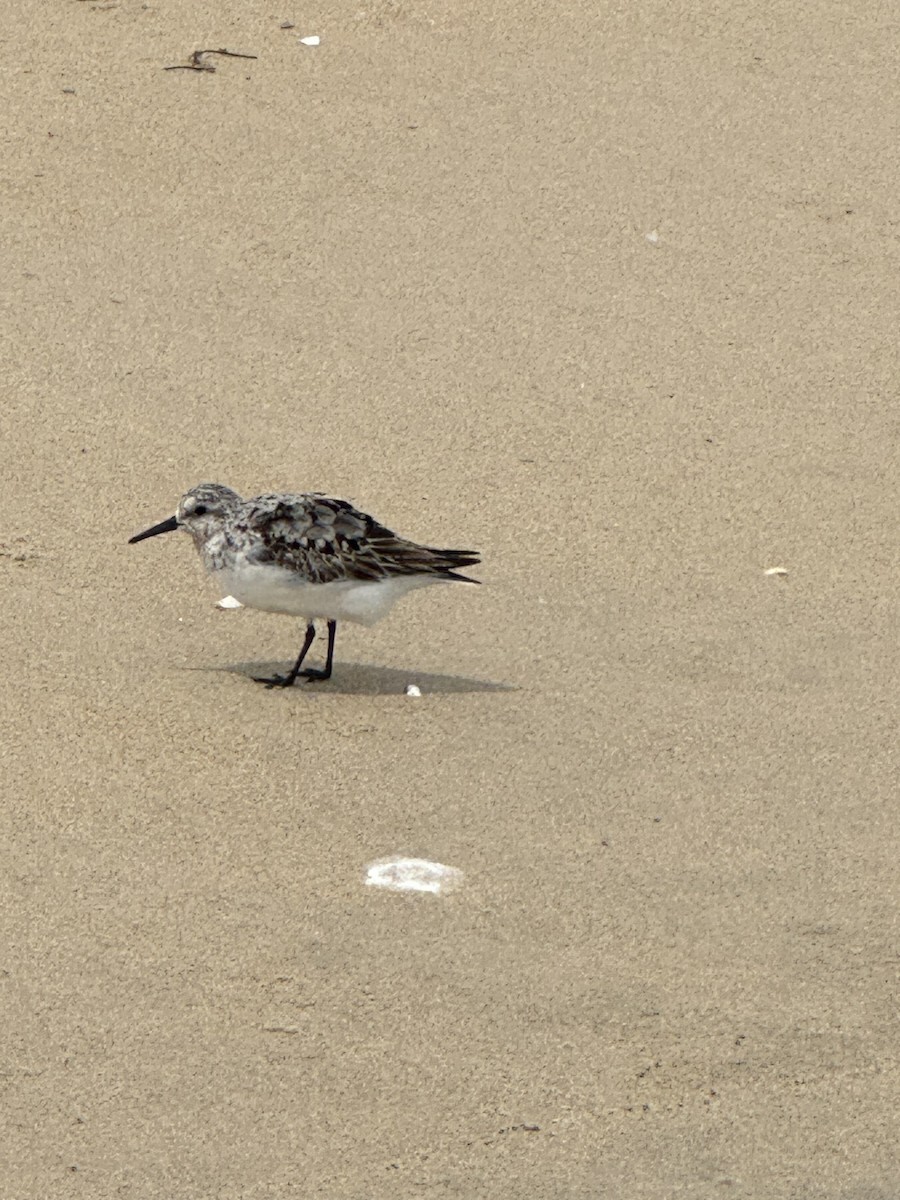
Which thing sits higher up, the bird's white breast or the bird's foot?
the bird's white breast

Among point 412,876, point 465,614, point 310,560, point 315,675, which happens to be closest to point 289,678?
point 315,675

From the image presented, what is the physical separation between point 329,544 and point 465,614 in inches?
39.8

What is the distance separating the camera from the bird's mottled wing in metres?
7.66

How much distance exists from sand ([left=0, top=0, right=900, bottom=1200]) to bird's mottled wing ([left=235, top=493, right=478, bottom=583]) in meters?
0.48

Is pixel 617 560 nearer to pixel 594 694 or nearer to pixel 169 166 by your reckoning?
pixel 594 694

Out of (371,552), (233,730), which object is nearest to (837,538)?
(371,552)

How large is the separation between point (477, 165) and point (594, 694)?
16.1 ft

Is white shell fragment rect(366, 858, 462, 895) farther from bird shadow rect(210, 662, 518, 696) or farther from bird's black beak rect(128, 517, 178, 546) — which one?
bird's black beak rect(128, 517, 178, 546)

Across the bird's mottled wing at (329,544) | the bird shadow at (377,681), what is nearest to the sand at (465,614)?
the bird shadow at (377,681)

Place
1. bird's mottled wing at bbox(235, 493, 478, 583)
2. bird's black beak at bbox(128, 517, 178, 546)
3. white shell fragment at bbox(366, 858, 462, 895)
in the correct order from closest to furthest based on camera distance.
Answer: white shell fragment at bbox(366, 858, 462, 895)
bird's mottled wing at bbox(235, 493, 478, 583)
bird's black beak at bbox(128, 517, 178, 546)

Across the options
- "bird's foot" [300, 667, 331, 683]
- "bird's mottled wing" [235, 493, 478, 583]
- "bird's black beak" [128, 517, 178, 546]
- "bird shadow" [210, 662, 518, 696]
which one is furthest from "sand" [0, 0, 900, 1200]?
"bird's mottled wing" [235, 493, 478, 583]

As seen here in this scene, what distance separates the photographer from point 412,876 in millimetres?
6641

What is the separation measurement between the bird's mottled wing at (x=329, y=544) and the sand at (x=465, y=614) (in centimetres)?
48

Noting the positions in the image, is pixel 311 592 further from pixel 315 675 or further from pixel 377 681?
pixel 377 681
